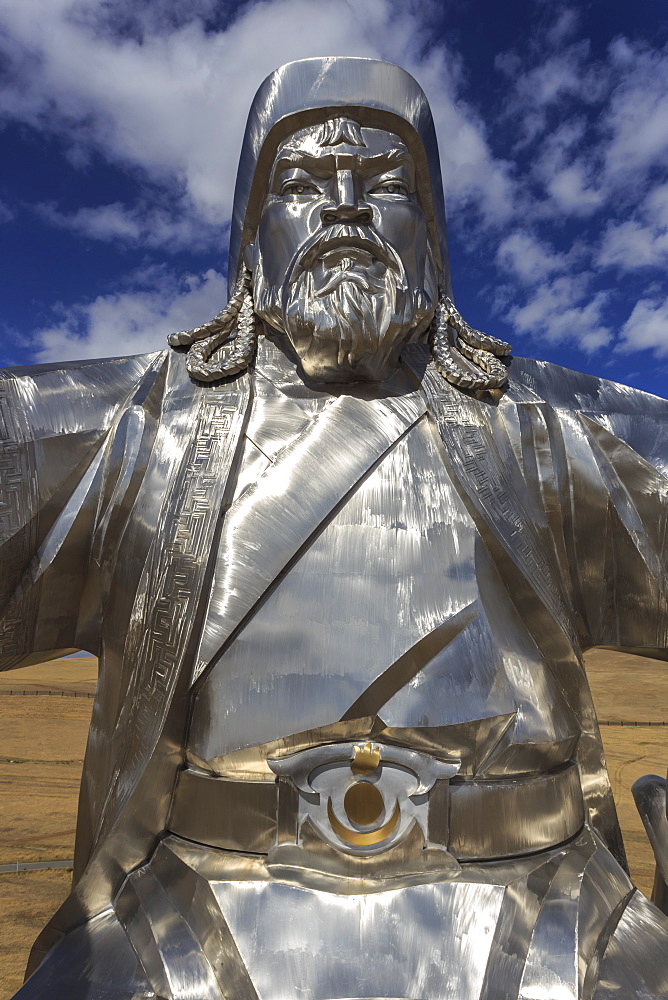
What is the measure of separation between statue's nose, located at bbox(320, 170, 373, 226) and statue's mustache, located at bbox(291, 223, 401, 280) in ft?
0.07

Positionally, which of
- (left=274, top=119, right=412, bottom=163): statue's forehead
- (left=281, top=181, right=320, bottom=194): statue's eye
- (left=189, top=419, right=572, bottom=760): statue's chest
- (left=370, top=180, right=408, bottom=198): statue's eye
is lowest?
(left=189, top=419, right=572, bottom=760): statue's chest

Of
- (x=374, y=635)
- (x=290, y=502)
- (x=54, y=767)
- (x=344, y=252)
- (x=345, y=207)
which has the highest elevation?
(x=345, y=207)

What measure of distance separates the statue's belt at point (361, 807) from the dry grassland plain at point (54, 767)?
7.32ft

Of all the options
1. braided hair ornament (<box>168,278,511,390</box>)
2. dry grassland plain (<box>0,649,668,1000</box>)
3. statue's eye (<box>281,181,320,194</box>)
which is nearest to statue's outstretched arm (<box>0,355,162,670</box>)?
braided hair ornament (<box>168,278,511,390</box>)

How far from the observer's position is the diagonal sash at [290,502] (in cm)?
154

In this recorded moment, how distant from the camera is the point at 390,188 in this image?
71.3 inches

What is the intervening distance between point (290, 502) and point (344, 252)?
633mm

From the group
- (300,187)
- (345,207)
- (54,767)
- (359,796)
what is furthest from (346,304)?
(54,767)

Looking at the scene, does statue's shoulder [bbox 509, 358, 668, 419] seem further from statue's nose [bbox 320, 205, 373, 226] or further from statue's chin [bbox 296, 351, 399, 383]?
statue's nose [bbox 320, 205, 373, 226]

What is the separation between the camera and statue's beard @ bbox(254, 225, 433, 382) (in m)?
1.67

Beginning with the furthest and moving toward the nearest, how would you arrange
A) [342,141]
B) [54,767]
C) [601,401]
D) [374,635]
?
[54,767] < [601,401] < [342,141] < [374,635]

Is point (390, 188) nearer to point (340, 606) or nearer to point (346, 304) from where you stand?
point (346, 304)

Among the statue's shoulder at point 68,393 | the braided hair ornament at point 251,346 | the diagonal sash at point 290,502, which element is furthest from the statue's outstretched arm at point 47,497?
the diagonal sash at point 290,502

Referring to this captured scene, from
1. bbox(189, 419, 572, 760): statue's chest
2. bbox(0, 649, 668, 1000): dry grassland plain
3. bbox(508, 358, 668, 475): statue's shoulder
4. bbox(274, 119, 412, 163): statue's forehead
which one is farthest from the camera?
bbox(0, 649, 668, 1000): dry grassland plain
